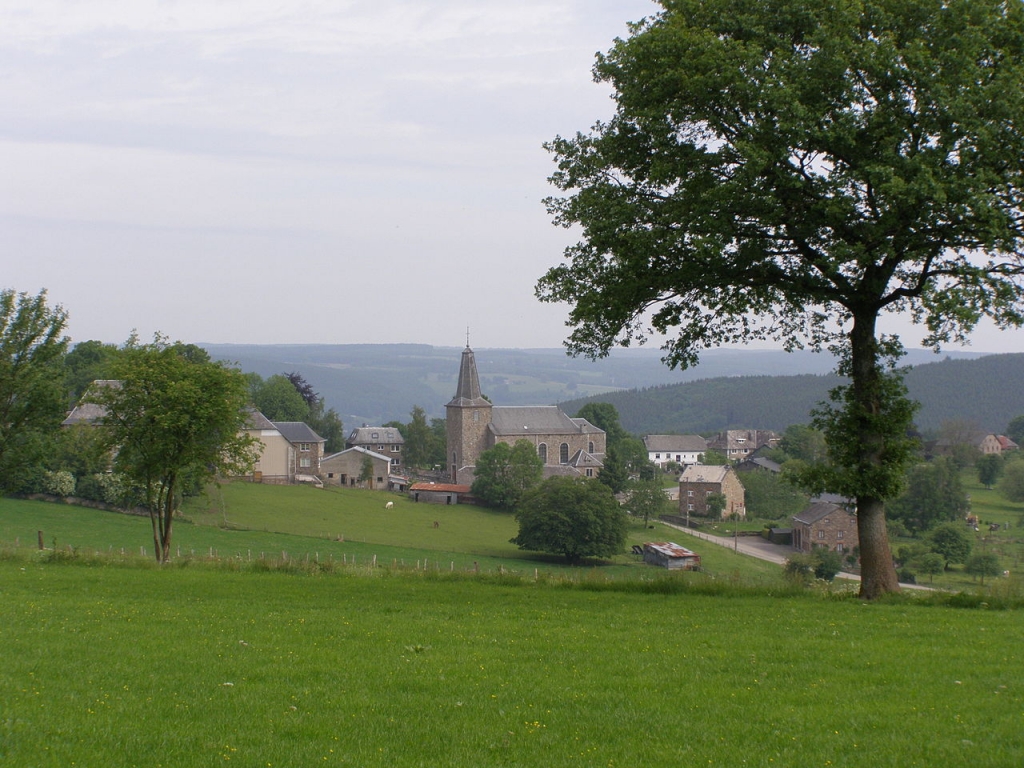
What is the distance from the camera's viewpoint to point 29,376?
997 inches

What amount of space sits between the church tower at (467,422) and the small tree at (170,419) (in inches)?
3416

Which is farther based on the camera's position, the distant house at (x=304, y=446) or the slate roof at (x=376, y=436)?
the slate roof at (x=376, y=436)

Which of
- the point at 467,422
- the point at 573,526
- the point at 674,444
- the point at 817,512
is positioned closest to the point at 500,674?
the point at 573,526

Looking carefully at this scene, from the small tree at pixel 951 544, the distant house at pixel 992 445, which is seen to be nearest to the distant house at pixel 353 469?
the small tree at pixel 951 544

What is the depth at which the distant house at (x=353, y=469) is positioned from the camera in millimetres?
99750

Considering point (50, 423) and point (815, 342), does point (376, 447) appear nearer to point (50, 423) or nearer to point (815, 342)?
point (50, 423)

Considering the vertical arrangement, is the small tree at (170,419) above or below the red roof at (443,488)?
above

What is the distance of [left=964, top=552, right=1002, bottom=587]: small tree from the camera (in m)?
57.8

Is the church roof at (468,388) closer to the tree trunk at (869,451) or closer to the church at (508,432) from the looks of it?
the church at (508,432)

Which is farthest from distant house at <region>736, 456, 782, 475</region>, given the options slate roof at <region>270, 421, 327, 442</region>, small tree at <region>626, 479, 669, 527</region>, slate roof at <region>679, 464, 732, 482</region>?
slate roof at <region>270, 421, 327, 442</region>

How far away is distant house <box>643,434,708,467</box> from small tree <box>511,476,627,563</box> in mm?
102074

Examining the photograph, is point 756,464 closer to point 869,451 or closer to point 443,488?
point 443,488

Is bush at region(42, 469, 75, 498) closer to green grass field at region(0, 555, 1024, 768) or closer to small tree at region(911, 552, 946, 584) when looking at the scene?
green grass field at region(0, 555, 1024, 768)

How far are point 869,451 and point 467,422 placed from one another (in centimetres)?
10092
